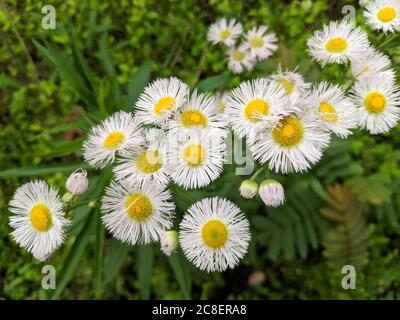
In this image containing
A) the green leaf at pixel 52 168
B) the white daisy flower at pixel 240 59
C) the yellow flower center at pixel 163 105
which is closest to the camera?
the yellow flower center at pixel 163 105

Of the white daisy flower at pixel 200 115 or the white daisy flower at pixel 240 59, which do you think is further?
the white daisy flower at pixel 240 59

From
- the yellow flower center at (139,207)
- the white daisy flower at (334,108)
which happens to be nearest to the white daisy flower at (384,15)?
Answer: the white daisy flower at (334,108)

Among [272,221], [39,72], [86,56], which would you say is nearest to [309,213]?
[272,221]

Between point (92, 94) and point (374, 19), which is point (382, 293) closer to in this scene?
point (374, 19)

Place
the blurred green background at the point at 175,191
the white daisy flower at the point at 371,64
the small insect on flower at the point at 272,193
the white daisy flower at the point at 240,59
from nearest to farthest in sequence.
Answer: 1. the small insect on flower at the point at 272,193
2. the white daisy flower at the point at 371,64
3. the blurred green background at the point at 175,191
4. the white daisy flower at the point at 240,59

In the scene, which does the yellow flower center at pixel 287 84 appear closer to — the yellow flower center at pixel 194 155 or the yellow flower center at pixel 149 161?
the yellow flower center at pixel 194 155
